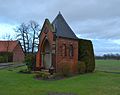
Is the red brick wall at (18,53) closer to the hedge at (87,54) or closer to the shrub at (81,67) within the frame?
the hedge at (87,54)

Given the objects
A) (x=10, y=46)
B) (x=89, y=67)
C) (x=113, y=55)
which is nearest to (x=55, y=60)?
(x=89, y=67)

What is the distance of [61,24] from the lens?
39.2 meters

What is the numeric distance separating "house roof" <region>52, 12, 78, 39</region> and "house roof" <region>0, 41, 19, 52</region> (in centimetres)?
4332

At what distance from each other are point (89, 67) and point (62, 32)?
6.21 metres

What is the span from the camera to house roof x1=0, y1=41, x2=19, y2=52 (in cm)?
8161

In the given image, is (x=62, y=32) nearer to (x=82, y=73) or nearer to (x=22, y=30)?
(x=82, y=73)

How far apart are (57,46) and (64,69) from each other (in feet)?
11.9

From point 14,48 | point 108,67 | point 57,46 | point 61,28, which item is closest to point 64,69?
point 57,46

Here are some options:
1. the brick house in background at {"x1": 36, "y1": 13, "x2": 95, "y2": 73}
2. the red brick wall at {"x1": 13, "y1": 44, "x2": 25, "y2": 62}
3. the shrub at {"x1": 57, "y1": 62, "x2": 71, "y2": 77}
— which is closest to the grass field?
the shrub at {"x1": 57, "y1": 62, "x2": 71, "y2": 77}

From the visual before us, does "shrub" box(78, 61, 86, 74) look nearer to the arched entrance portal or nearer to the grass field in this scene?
the arched entrance portal

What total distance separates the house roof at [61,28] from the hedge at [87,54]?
186 cm

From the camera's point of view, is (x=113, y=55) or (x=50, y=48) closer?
(x=50, y=48)

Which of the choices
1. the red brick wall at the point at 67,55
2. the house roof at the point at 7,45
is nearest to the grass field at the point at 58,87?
the red brick wall at the point at 67,55

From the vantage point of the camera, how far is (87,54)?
1532 inches
